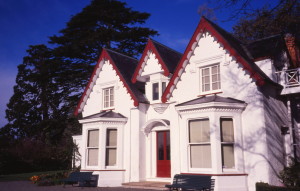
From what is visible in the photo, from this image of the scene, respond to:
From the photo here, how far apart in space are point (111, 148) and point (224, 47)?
876 cm

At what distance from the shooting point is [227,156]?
42.8 feet

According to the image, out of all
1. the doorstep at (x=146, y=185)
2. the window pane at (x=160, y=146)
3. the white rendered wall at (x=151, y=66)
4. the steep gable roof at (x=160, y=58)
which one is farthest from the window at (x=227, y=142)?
the white rendered wall at (x=151, y=66)

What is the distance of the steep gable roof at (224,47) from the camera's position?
13031 millimetres

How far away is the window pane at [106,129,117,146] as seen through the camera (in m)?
17.3

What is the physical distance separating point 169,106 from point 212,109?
353 centimetres

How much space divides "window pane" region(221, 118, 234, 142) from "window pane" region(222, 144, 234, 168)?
32cm

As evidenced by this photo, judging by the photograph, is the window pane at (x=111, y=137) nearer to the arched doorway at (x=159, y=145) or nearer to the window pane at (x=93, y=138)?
the window pane at (x=93, y=138)

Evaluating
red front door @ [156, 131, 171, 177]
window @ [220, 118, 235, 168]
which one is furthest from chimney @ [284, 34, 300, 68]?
red front door @ [156, 131, 171, 177]

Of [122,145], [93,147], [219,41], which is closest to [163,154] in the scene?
[122,145]

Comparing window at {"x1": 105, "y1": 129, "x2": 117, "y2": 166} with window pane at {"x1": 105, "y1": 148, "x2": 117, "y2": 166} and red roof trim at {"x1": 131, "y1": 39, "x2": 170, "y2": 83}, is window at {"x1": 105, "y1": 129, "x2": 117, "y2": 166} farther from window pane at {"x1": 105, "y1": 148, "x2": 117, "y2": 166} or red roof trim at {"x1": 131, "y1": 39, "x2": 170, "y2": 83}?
red roof trim at {"x1": 131, "y1": 39, "x2": 170, "y2": 83}

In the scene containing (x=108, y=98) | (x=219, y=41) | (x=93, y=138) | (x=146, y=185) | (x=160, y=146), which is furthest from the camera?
(x=108, y=98)

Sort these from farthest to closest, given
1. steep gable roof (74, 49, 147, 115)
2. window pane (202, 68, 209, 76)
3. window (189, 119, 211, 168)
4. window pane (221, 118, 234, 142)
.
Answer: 1. steep gable roof (74, 49, 147, 115)
2. window pane (202, 68, 209, 76)
3. window (189, 119, 211, 168)
4. window pane (221, 118, 234, 142)

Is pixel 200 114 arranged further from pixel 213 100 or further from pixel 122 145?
pixel 122 145

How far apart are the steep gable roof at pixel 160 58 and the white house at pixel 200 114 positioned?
0.21ft
